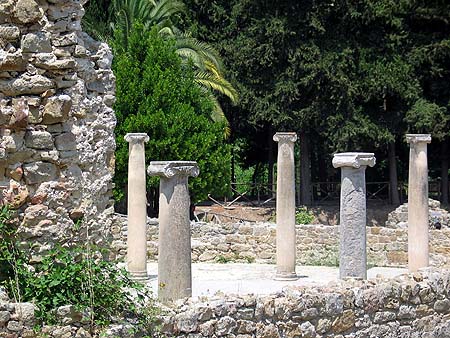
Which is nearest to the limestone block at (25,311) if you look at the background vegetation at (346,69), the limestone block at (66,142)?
the limestone block at (66,142)

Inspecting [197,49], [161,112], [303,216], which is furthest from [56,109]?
[197,49]

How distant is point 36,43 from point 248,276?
1140 centimetres

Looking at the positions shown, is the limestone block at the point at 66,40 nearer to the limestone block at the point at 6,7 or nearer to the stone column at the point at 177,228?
the limestone block at the point at 6,7

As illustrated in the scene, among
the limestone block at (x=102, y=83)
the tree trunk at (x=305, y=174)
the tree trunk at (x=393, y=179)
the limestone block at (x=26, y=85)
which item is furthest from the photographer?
the tree trunk at (x=305, y=174)

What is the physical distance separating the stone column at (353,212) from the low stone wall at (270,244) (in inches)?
242

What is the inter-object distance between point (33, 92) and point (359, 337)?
4.86 m

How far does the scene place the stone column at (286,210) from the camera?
17297mm

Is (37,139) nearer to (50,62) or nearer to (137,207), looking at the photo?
(50,62)

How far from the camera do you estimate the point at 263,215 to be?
3434 centimetres

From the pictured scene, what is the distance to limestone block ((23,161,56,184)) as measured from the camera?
7387 millimetres

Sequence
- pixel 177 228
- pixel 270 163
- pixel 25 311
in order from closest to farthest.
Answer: pixel 25 311, pixel 177 228, pixel 270 163

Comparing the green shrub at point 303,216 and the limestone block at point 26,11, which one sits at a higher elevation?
the limestone block at point 26,11

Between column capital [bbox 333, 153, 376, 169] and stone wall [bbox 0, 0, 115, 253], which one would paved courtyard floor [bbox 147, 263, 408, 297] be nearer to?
column capital [bbox 333, 153, 376, 169]

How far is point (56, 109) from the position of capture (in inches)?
295
